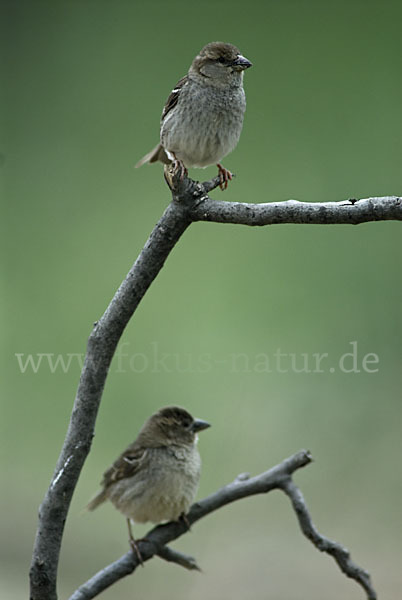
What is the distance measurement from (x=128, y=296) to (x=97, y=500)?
1.00 m

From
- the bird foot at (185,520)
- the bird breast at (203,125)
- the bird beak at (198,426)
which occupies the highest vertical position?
the bird breast at (203,125)

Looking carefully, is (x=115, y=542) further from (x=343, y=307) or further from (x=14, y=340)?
(x=343, y=307)

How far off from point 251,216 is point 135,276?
7.8 inches

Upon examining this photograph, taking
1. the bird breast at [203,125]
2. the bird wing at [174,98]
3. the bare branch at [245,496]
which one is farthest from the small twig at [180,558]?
the bird wing at [174,98]

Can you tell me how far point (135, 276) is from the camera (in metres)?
1.12

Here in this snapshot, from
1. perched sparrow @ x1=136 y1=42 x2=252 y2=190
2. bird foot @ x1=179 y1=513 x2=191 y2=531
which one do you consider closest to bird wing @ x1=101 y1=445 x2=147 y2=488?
bird foot @ x1=179 y1=513 x2=191 y2=531

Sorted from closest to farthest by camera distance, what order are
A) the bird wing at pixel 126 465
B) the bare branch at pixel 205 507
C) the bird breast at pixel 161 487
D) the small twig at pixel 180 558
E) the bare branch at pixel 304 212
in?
1. the bare branch at pixel 304 212
2. the bare branch at pixel 205 507
3. the small twig at pixel 180 558
4. the bird breast at pixel 161 487
5. the bird wing at pixel 126 465

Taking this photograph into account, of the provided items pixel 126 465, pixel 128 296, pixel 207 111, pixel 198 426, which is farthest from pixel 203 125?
pixel 126 465

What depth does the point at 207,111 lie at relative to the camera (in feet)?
5.00

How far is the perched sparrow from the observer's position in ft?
4.87

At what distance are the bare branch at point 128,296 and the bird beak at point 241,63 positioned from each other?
0.45 meters

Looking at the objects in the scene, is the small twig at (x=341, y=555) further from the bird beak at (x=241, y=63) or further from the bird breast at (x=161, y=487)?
the bird beak at (x=241, y=63)

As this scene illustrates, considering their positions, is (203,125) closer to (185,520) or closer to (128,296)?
(128,296)

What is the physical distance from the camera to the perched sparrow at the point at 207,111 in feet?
4.87
